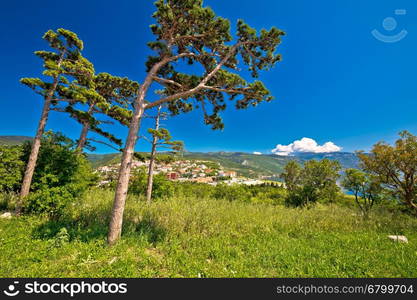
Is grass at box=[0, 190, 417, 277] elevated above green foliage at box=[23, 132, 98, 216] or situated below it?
below

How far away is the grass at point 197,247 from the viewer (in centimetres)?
354

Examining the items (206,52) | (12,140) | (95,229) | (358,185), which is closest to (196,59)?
(206,52)

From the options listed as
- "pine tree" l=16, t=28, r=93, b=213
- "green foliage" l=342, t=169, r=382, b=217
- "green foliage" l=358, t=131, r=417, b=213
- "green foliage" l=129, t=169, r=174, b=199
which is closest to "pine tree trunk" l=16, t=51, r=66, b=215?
"pine tree" l=16, t=28, r=93, b=213

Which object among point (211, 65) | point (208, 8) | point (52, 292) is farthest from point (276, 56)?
point (52, 292)

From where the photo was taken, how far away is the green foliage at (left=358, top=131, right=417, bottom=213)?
9.78 metres

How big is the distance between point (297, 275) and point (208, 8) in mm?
8041

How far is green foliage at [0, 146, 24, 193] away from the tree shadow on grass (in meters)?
4.56

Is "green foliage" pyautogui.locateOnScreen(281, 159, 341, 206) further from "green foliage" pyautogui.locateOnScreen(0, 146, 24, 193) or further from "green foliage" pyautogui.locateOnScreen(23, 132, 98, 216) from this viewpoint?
"green foliage" pyautogui.locateOnScreen(0, 146, 24, 193)

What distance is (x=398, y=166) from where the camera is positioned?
10.3m

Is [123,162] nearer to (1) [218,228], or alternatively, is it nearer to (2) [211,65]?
(1) [218,228]

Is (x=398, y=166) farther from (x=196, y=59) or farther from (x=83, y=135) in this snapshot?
(x=83, y=135)

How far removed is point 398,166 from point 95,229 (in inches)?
698

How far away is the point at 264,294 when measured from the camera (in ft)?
9.95

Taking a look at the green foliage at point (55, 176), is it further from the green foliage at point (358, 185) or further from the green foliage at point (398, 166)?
the green foliage at point (358, 185)
